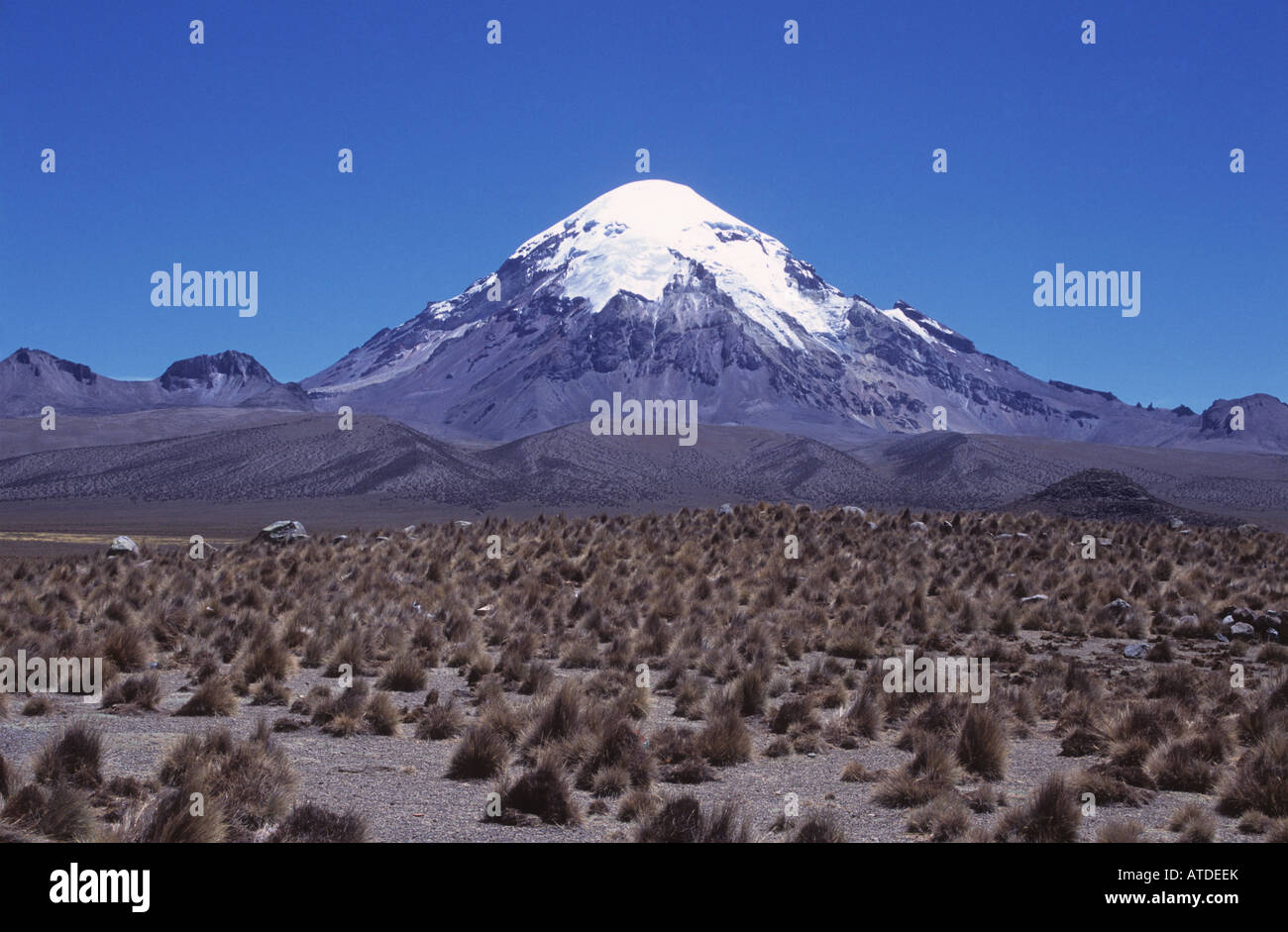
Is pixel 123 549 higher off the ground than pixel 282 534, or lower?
lower

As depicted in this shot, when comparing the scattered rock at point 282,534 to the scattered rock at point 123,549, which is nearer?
the scattered rock at point 123,549

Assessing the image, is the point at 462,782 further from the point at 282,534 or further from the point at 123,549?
the point at 282,534

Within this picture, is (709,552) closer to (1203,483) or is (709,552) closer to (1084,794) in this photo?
(1084,794)

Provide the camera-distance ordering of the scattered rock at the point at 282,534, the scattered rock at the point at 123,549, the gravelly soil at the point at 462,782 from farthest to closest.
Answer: the scattered rock at the point at 282,534 < the scattered rock at the point at 123,549 < the gravelly soil at the point at 462,782

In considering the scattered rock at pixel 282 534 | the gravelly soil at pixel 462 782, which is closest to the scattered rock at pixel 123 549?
the scattered rock at pixel 282 534

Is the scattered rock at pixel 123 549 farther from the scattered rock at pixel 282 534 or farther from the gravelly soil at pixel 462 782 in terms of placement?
the gravelly soil at pixel 462 782

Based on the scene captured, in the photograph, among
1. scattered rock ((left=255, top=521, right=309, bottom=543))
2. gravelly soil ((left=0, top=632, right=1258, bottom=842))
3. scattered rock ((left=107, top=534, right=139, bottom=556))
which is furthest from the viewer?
scattered rock ((left=255, top=521, right=309, bottom=543))

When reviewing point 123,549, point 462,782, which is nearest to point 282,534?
point 123,549

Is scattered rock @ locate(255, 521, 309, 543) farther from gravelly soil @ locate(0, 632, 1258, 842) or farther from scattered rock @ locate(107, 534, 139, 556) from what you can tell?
gravelly soil @ locate(0, 632, 1258, 842)

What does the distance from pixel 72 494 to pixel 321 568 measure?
2999 inches

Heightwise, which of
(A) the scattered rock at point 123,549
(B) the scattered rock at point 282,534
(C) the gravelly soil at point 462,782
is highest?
(B) the scattered rock at point 282,534

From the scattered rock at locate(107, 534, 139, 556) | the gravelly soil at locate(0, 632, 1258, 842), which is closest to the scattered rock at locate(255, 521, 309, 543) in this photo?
the scattered rock at locate(107, 534, 139, 556)

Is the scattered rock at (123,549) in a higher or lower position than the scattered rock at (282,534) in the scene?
lower
